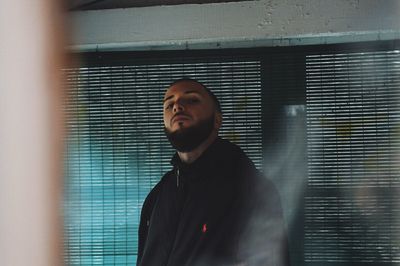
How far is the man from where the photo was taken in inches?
61.2

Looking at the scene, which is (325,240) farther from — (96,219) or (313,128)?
(96,219)

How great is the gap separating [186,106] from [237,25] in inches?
22.2

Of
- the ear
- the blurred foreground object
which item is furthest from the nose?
the blurred foreground object

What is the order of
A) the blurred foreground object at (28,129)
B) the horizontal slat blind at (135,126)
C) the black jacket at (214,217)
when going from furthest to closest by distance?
1. the horizontal slat blind at (135,126)
2. the black jacket at (214,217)
3. the blurred foreground object at (28,129)

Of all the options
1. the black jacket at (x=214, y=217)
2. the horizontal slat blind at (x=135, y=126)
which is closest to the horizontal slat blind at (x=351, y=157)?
the horizontal slat blind at (x=135, y=126)

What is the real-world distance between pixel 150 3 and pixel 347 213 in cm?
111

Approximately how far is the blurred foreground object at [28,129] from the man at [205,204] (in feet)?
3.52

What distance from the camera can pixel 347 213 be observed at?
2203mm

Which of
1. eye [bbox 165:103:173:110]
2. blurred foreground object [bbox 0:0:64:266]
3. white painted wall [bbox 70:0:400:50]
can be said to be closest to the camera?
blurred foreground object [bbox 0:0:64:266]

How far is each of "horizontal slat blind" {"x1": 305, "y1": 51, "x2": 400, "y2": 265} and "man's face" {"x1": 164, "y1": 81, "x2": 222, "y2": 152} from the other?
1.98ft

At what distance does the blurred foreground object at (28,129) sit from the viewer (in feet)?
1.54

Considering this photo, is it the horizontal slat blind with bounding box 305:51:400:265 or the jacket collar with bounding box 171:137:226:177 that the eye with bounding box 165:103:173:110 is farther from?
the horizontal slat blind with bounding box 305:51:400:265

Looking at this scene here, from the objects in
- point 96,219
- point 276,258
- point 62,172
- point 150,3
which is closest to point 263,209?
point 276,258

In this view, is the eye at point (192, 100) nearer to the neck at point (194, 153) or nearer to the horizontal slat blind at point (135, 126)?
the neck at point (194, 153)
